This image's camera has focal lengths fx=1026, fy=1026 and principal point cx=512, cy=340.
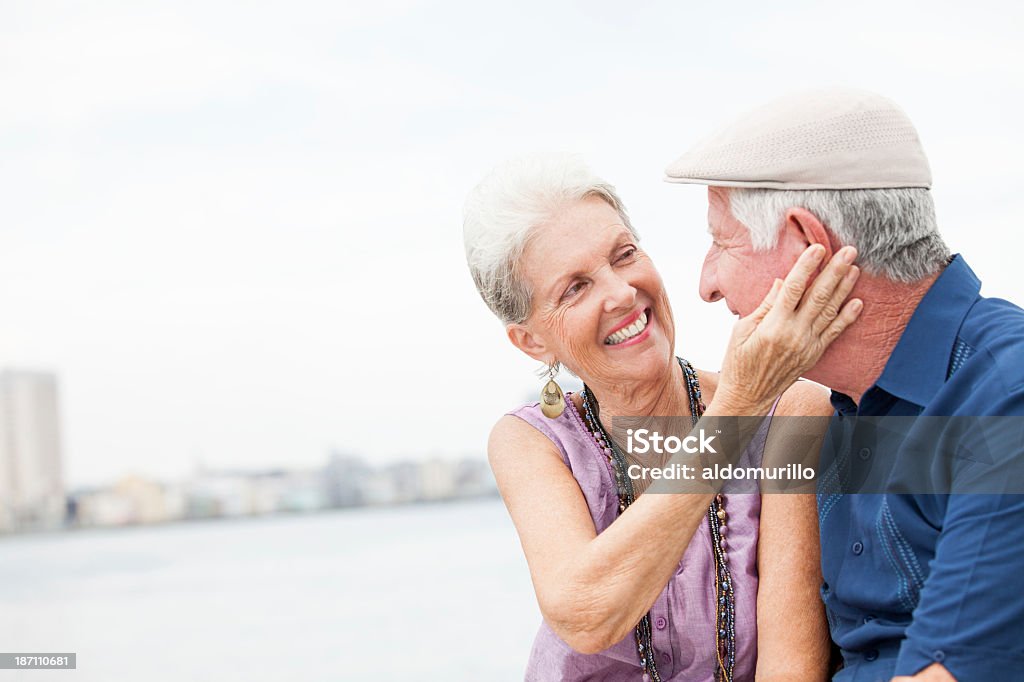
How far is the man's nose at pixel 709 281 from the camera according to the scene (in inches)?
74.9

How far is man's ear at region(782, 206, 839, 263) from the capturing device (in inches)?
67.8

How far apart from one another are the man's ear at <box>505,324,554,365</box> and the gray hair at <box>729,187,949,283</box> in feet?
2.88

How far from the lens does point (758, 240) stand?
1780mm

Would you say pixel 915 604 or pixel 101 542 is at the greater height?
pixel 915 604

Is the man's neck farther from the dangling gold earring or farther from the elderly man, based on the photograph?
the dangling gold earring

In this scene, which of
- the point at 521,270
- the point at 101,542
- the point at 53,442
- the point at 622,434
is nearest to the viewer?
the point at 521,270

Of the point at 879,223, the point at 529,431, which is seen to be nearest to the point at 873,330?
the point at 879,223

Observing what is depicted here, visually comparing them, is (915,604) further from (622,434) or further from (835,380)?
(622,434)

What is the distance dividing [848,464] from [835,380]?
20 cm

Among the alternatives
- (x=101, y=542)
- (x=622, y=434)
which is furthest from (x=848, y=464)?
(x=101, y=542)

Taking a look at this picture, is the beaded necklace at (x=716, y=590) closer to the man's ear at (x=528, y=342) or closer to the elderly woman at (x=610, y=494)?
the elderly woman at (x=610, y=494)

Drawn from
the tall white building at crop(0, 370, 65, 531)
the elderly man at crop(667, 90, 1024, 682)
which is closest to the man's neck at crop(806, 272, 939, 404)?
the elderly man at crop(667, 90, 1024, 682)

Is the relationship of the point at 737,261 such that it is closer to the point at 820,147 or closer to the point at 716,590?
the point at 820,147

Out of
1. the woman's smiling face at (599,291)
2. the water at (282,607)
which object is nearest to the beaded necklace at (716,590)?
the woman's smiling face at (599,291)
